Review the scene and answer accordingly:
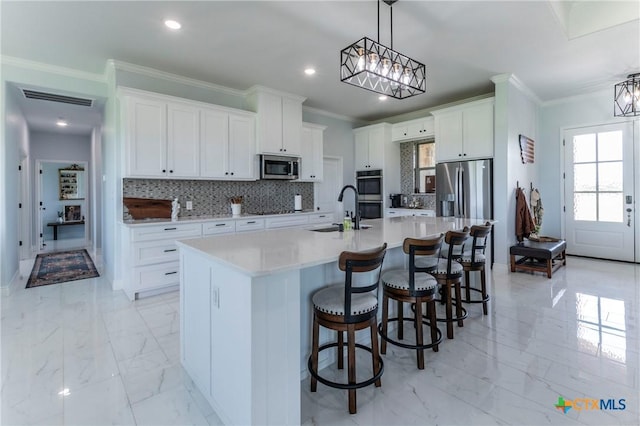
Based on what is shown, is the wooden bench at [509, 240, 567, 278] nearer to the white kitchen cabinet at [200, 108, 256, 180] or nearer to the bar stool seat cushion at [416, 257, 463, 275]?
the bar stool seat cushion at [416, 257, 463, 275]

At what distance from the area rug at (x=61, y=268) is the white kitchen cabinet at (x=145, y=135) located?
7.00 ft

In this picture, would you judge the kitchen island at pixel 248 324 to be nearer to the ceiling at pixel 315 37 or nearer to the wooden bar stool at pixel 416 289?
the wooden bar stool at pixel 416 289

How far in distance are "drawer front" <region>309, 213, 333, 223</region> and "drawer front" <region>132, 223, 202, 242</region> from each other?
78.3 inches

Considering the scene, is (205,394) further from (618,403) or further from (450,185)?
(450,185)

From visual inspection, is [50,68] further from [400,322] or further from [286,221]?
[400,322]

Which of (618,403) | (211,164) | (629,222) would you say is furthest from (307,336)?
(629,222)

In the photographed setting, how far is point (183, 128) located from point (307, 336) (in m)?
3.32

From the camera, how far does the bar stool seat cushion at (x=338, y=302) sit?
176cm

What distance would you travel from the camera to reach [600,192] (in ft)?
17.8

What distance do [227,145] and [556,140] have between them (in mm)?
5931

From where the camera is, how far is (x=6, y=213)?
388 centimetres

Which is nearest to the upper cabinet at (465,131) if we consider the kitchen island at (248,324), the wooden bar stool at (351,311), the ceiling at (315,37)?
the ceiling at (315,37)

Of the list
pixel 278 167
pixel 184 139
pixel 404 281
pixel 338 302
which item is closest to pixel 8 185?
pixel 184 139

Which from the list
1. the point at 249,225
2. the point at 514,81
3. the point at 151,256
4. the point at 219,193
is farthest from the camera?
the point at 219,193
